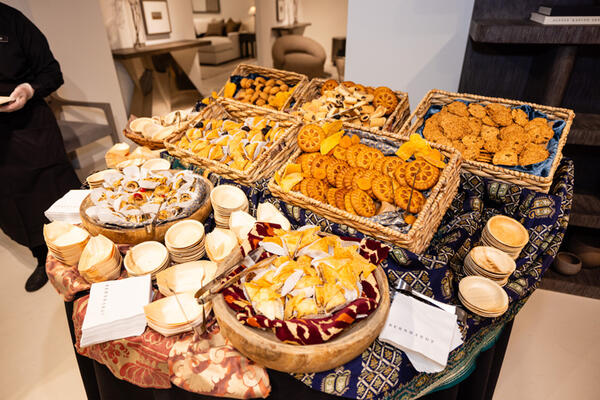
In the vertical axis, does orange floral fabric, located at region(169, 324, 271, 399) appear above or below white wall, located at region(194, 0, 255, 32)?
below

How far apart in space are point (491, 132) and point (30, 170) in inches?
101

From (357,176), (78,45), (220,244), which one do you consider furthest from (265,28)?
(220,244)

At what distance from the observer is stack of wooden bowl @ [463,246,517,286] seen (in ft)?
3.36

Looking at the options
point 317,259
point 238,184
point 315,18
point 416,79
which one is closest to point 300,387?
point 317,259

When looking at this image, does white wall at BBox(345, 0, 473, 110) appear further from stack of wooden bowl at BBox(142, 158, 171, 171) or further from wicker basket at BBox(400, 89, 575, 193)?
stack of wooden bowl at BBox(142, 158, 171, 171)

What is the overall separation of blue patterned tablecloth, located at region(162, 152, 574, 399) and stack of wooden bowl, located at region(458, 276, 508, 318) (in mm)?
36

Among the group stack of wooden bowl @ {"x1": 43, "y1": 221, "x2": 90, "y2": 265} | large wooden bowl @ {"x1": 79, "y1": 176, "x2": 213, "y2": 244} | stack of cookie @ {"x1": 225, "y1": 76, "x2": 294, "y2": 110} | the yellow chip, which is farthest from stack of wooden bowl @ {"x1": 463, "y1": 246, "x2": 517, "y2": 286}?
stack of cookie @ {"x1": 225, "y1": 76, "x2": 294, "y2": 110}

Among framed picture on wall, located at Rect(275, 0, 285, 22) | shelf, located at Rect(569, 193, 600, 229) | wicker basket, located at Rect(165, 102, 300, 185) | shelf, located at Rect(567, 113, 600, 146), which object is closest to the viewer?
wicker basket, located at Rect(165, 102, 300, 185)

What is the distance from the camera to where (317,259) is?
0.93 metres

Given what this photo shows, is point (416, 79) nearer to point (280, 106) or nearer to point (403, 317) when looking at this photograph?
point (280, 106)

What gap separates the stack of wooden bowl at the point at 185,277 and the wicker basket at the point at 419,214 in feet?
1.26

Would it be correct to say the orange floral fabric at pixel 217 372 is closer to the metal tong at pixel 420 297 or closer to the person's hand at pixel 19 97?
the metal tong at pixel 420 297

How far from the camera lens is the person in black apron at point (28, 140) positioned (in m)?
1.93

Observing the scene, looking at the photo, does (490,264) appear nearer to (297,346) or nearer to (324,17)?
(297,346)
